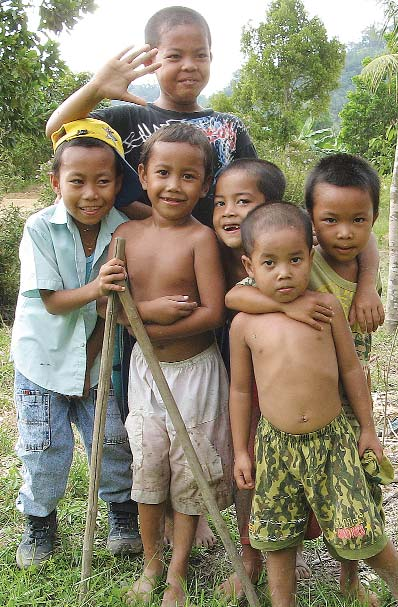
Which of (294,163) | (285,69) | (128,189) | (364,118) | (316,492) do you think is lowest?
(316,492)

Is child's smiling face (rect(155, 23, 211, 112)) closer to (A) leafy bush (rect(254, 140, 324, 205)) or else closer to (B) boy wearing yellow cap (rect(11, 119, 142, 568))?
(B) boy wearing yellow cap (rect(11, 119, 142, 568))

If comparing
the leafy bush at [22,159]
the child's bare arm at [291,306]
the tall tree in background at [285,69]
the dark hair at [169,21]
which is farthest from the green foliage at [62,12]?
the tall tree in background at [285,69]

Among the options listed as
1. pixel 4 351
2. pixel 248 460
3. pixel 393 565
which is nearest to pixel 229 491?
pixel 248 460

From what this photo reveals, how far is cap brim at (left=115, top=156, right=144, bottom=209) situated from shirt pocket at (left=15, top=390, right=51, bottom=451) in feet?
2.56

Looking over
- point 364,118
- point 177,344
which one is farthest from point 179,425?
point 364,118

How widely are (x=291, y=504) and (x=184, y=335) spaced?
2.07 feet

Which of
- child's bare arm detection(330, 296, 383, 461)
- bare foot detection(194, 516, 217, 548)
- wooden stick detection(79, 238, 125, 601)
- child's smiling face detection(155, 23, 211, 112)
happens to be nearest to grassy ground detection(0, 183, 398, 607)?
bare foot detection(194, 516, 217, 548)

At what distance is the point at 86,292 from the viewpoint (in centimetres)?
220

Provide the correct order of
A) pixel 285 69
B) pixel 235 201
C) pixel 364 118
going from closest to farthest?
pixel 235 201
pixel 364 118
pixel 285 69

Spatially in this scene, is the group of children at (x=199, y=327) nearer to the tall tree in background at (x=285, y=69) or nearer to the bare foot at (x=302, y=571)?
the bare foot at (x=302, y=571)

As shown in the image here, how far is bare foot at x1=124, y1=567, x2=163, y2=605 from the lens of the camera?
2.31 metres

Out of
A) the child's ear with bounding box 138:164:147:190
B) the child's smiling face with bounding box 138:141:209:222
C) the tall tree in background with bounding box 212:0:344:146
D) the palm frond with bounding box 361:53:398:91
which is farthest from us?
the tall tree in background with bounding box 212:0:344:146

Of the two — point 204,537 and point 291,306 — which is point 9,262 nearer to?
point 204,537

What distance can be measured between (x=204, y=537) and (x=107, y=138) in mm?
1669
